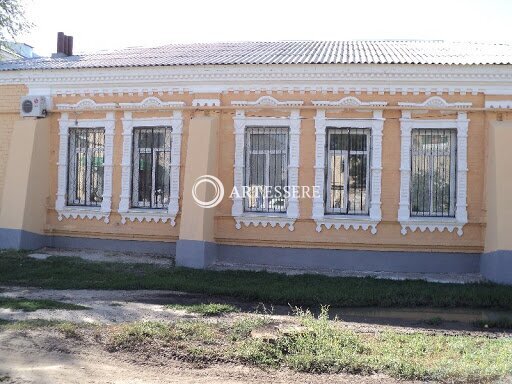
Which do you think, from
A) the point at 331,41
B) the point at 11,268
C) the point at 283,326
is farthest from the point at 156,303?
the point at 331,41

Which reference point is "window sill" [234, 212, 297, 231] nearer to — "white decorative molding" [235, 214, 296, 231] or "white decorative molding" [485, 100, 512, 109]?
"white decorative molding" [235, 214, 296, 231]

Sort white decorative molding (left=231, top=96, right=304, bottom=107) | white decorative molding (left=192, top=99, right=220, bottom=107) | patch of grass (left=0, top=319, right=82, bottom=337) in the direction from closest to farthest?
patch of grass (left=0, top=319, right=82, bottom=337) < white decorative molding (left=231, top=96, right=304, bottom=107) < white decorative molding (left=192, top=99, right=220, bottom=107)

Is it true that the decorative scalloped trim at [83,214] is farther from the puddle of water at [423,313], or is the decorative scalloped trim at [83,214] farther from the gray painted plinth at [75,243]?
the puddle of water at [423,313]

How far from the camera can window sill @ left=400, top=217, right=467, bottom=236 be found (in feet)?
36.3

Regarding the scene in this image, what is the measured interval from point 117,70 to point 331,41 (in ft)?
19.9

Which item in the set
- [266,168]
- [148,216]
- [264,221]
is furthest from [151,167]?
[264,221]

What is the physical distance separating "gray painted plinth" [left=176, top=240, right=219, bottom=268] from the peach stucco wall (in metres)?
0.62

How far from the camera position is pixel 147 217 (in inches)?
478

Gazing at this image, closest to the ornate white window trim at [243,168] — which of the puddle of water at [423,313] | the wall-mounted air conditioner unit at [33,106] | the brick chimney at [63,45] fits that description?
the puddle of water at [423,313]

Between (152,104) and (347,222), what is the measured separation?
486 cm

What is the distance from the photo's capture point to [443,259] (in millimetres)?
11133

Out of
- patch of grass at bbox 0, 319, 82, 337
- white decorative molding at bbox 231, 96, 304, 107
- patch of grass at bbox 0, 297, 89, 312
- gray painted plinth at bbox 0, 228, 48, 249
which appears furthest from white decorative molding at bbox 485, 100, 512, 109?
gray painted plinth at bbox 0, 228, 48, 249

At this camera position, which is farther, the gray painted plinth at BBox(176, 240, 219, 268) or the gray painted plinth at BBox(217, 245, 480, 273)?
the gray painted plinth at BBox(176, 240, 219, 268)

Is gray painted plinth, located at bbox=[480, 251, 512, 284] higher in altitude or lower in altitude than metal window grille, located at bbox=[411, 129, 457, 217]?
lower
